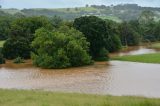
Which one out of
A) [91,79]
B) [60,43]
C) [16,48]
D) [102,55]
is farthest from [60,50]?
[16,48]

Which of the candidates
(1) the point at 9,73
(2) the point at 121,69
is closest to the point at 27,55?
(1) the point at 9,73

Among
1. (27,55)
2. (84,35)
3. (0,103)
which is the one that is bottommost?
(27,55)

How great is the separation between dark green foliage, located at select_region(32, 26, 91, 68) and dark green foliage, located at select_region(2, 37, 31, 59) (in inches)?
278

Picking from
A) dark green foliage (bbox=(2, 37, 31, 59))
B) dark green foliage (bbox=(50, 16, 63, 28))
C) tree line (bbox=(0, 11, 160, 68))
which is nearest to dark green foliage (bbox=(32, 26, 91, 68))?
tree line (bbox=(0, 11, 160, 68))

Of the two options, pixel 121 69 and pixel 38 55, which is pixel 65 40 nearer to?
pixel 38 55

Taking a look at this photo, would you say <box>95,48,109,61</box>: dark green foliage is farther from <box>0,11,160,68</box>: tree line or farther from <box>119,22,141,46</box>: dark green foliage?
<box>119,22,141,46</box>: dark green foliage

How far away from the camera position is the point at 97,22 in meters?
56.8

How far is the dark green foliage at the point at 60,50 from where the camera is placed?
1969 inches

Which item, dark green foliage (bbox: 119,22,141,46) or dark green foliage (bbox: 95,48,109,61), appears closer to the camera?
dark green foliage (bbox: 95,48,109,61)

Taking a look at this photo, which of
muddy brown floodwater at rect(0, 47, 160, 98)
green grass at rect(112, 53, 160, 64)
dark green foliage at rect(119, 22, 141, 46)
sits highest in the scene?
muddy brown floodwater at rect(0, 47, 160, 98)

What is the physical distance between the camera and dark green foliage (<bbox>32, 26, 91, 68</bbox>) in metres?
50.0

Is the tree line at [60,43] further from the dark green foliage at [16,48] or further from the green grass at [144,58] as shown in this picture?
the green grass at [144,58]

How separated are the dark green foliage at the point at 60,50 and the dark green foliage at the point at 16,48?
23.2 ft

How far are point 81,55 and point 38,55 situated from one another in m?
5.92
